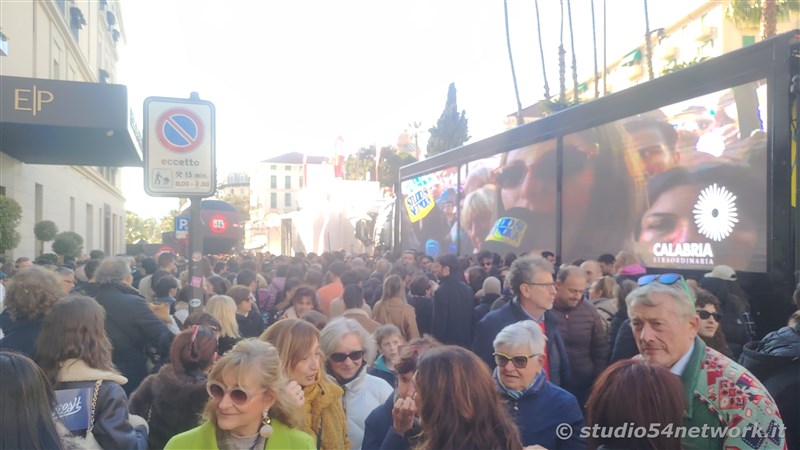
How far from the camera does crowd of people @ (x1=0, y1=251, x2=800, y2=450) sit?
2.41 meters

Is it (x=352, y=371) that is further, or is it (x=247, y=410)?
(x=352, y=371)

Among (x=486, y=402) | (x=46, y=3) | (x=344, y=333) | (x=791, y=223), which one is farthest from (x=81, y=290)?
(x=46, y=3)

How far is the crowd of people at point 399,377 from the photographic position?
7.92 feet

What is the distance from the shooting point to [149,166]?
5.50 metres

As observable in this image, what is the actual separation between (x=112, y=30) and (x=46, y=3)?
2382 centimetres

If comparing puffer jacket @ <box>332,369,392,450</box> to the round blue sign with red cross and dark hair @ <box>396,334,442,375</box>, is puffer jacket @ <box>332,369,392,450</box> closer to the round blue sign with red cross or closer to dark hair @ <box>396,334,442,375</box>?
dark hair @ <box>396,334,442,375</box>

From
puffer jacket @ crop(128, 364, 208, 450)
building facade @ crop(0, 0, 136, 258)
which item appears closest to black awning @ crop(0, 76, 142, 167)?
building facade @ crop(0, 0, 136, 258)

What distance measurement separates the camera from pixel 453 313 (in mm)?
7531

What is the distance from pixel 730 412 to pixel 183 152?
4605 mm

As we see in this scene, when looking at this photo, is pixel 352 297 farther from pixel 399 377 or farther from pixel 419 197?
pixel 419 197

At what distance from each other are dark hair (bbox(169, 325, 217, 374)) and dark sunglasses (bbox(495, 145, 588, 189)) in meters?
7.86

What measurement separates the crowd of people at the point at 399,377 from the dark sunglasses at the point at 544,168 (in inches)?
189

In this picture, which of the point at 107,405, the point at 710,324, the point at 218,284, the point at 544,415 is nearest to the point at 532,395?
the point at 544,415

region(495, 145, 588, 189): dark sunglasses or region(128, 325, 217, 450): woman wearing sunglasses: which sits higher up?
region(495, 145, 588, 189): dark sunglasses
